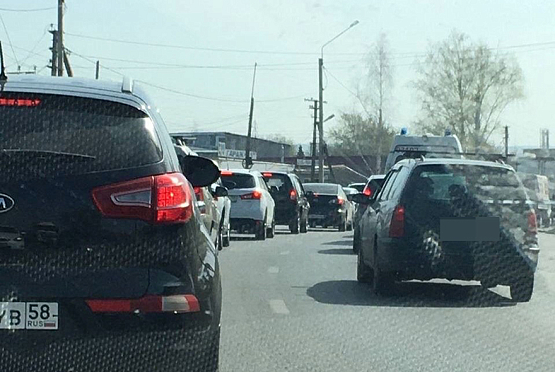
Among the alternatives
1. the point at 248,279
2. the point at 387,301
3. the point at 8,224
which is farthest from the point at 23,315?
the point at 248,279

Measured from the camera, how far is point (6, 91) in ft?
16.2

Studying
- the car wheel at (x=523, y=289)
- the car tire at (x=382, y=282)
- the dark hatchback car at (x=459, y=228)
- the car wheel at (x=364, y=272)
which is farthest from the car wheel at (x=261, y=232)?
the car wheel at (x=523, y=289)

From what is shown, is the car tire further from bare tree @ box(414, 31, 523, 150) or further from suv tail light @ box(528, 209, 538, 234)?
bare tree @ box(414, 31, 523, 150)

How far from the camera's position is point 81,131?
4848 mm

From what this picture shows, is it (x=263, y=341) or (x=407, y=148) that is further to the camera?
(x=407, y=148)

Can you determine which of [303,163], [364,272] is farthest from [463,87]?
[364,272]

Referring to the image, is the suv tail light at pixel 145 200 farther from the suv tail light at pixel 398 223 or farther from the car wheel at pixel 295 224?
the car wheel at pixel 295 224

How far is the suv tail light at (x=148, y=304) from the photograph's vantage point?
473 centimetres

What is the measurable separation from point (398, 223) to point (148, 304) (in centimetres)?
705

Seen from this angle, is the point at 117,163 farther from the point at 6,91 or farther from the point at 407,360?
the point at 407,360

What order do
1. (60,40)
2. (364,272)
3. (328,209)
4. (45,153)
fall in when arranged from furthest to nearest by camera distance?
(60,40)
(328,209)
(364,272)
(45,153)

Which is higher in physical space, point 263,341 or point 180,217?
point 180,217

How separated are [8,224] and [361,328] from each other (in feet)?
17.3

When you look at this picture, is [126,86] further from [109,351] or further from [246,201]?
[246,201]
